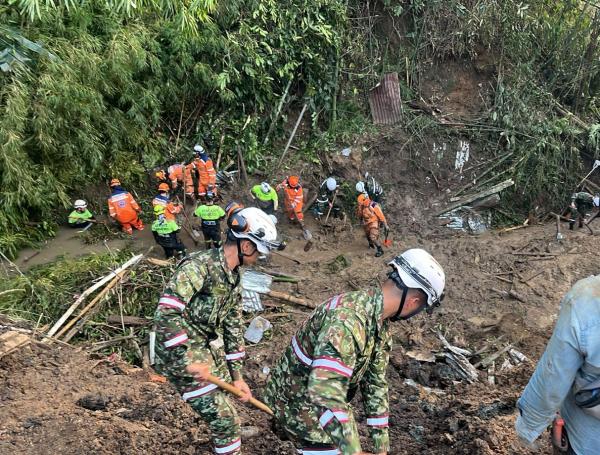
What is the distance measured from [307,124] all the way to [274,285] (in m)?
5.62

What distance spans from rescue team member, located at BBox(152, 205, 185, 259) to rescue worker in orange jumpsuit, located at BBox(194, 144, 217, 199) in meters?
1.86

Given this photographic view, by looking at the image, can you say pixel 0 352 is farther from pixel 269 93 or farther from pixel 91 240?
pixel 269 93

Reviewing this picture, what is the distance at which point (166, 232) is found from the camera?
809 cm

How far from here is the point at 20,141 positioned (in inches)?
325

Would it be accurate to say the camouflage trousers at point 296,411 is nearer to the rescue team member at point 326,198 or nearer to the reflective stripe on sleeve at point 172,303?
the reflective stripe on sleeve at point 172,303

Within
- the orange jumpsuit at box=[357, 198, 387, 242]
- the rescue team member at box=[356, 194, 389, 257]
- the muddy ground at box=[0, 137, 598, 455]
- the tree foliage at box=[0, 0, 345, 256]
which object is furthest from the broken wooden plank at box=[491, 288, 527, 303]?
the tree foliage at box=[0, 0, 345, 256]

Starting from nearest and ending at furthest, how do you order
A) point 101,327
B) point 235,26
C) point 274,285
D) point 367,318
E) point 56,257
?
point 367,318
point 101,327
point 274,285
point 56,257
point 235,26

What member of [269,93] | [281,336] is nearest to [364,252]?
[281,336]

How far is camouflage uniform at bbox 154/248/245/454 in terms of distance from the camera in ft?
9.95

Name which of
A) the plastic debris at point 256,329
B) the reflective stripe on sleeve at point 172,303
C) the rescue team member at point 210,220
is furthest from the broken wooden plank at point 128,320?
the reflective stripe on sleeve at point 172,303

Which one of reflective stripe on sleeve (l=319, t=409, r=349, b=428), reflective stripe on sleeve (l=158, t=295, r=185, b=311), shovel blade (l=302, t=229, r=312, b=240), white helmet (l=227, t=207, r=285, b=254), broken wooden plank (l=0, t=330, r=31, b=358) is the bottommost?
shovel blade (l=302, t=229, r=312, b=240)

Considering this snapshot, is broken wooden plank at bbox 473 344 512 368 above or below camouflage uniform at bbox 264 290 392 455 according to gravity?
below

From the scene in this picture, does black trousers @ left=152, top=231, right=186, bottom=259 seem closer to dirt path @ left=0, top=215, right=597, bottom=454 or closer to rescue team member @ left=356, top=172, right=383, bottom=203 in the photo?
dirt path @ left=0, top=215, right=597, bottom=454

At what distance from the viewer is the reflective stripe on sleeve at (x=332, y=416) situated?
227 cm
